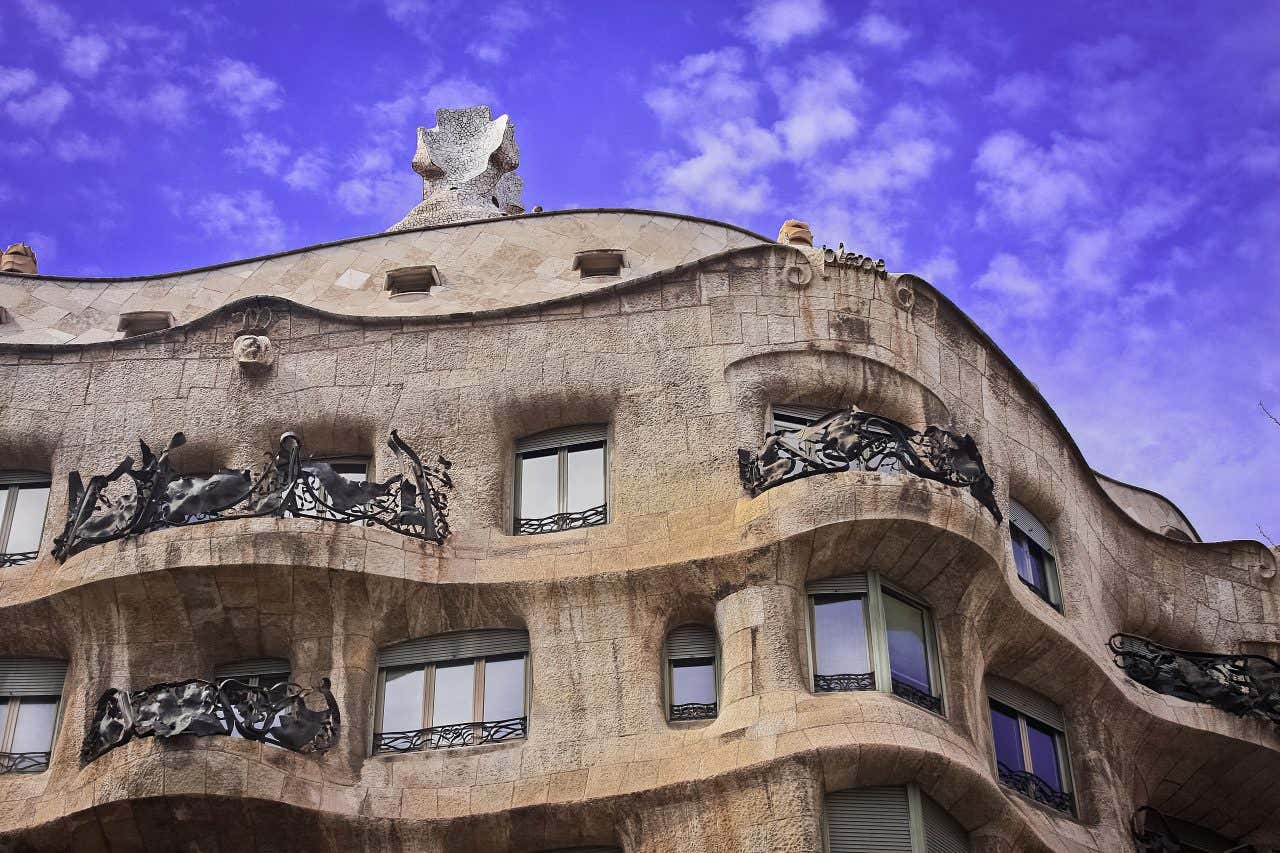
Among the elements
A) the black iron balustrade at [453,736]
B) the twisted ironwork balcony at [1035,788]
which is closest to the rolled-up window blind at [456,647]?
the black iron balustrade at [453,736]

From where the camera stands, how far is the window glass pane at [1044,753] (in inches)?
1041

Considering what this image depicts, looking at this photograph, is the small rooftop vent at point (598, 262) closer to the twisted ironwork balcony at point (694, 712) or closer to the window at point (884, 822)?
the twisted ironwork balcony at point (694, 712)

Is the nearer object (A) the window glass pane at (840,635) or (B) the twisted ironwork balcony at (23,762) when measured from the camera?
(A) the window glass pane at (840,635)

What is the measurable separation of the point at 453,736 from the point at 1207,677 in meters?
9.70

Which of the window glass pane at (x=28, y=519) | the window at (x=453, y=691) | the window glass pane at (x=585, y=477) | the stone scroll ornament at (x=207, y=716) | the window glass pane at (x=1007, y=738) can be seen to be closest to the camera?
the stone scroll ornament at (x=207, y=716)

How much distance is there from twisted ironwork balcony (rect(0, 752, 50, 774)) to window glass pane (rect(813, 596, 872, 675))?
870cm

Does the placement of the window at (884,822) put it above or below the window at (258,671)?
below

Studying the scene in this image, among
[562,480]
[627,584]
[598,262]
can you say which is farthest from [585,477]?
[598,262]

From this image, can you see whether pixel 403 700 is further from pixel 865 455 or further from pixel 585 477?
pixel 865 455

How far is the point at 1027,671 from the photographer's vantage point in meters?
26.9

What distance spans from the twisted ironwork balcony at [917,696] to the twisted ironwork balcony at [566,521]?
13.5 feet

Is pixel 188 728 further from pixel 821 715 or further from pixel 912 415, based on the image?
pixel 912 415

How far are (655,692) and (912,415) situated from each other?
520 centimetres

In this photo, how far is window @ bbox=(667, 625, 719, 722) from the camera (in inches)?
983
